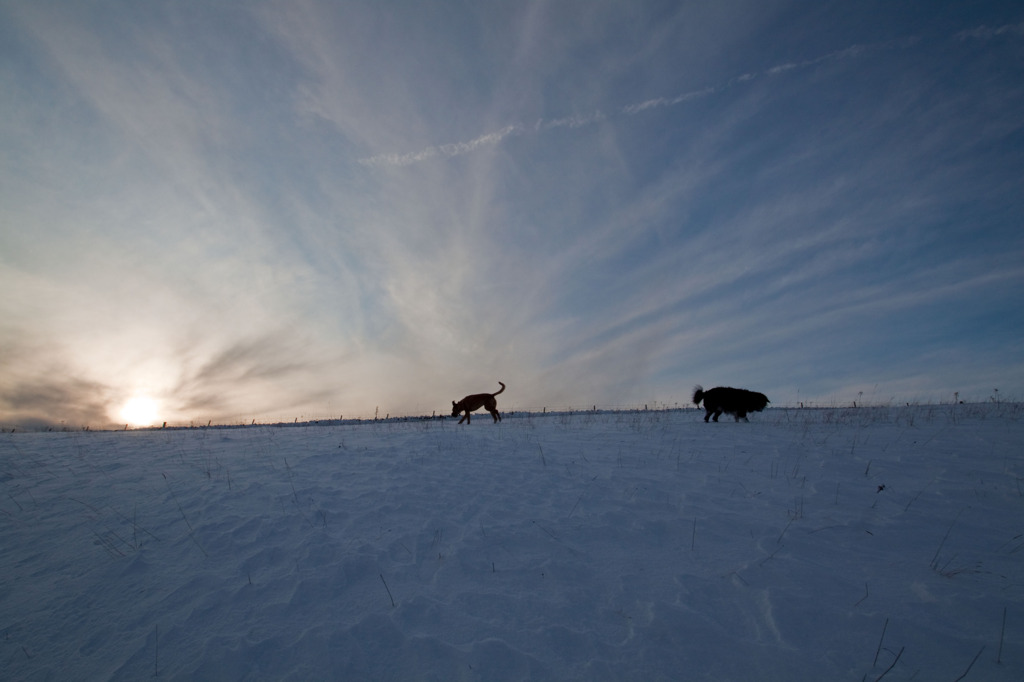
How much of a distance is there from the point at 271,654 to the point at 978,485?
923cm

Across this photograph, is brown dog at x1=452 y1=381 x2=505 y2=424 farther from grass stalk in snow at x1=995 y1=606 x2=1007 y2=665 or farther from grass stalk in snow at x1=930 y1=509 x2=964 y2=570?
grass stalk in snow at x1=995 y1=606 x2=1007 y2=665

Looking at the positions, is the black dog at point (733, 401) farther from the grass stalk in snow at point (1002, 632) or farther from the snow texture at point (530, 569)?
the grass stalk in snow at point (1002, 632)

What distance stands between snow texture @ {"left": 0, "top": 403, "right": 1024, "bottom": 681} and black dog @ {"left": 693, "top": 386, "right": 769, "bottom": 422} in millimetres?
6546

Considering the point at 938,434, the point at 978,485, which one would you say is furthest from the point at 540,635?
the point at 938,434

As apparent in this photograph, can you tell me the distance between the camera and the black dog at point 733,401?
15082 millimetres

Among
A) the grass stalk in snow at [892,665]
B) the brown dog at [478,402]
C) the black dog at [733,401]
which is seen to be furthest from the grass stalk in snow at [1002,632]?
the brown dog at [478,402]

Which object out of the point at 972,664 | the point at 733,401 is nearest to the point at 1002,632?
the point at 972,664

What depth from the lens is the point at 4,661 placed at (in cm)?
371

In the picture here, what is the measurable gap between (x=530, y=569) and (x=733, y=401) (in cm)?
1301

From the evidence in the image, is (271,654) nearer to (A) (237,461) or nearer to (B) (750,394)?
(A) (237,461)

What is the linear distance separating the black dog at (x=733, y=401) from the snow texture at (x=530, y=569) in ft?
21.5

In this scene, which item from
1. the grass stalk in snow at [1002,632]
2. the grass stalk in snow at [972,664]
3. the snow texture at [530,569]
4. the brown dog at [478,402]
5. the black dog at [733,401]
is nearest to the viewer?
the grass stalk in snow at [972,664]

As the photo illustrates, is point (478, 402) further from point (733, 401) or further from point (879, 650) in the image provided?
point (879, 650)

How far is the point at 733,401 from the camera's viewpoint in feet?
49.8
